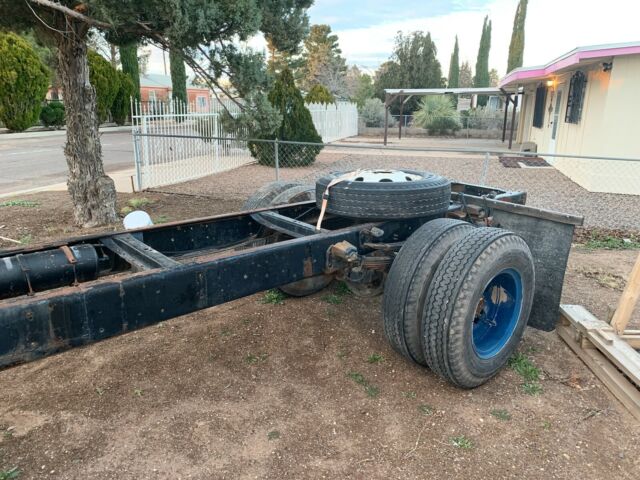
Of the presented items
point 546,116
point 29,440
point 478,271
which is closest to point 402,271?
point 478,271

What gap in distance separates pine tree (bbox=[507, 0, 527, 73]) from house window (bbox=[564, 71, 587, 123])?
42.0 meters

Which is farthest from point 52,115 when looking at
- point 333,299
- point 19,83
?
point 333,299

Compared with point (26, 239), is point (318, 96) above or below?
above

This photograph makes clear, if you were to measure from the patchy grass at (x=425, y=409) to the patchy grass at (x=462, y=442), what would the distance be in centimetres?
25

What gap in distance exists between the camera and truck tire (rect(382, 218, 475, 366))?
9.78ft

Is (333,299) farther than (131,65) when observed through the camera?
No

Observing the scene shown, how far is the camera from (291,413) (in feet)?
9.77

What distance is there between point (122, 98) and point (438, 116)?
71.9ft

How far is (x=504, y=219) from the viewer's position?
12.9ft

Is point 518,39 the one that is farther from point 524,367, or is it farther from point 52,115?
point 524,367

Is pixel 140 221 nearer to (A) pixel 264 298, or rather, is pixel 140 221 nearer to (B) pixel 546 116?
(A) pixel 264 298

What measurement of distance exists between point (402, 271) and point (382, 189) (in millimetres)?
626

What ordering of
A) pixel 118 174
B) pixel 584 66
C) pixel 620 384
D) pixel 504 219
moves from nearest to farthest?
pixel 620 384
pixel 504 219
pixel 584 66
pixel 118 174

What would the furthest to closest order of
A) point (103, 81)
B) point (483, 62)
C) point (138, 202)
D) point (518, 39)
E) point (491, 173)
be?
point (483, 62)
point (518, 39)
point (103, 81)
point (491, 173)
point (138, 202)
